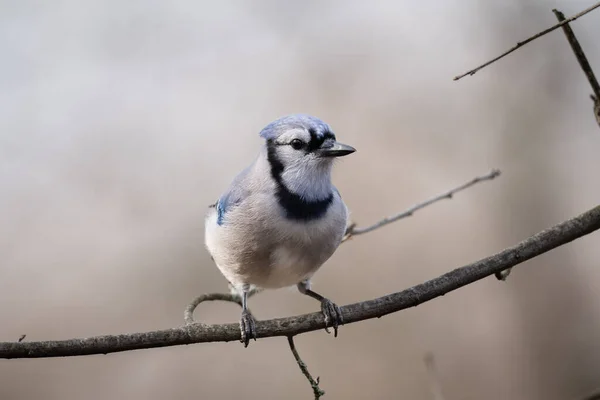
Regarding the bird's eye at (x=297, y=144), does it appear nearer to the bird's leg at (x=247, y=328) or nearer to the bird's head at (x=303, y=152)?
the bird's head at (x=303, y=152)

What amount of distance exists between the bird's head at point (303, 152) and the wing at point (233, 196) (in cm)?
10

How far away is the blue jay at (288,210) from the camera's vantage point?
1.35 meters

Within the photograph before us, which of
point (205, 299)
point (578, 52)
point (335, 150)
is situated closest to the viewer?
point (578, 52)

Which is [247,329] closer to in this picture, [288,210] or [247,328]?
[247,328]

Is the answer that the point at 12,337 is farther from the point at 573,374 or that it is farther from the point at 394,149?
the point at 573,374

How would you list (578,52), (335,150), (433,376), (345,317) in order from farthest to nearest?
(433,376), (335,150), (345,317), (578,52)

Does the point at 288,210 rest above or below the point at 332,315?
above

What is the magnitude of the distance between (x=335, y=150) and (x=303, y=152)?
0.08 metres

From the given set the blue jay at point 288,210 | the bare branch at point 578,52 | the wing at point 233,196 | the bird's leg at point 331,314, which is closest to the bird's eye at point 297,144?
the blue jay at point 288,210

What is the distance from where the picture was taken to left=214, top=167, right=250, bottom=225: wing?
4.78 ft

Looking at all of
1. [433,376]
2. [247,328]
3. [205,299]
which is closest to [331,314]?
[247,328]

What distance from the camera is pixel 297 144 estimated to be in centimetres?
135

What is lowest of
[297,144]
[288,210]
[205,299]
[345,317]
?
[345,317]

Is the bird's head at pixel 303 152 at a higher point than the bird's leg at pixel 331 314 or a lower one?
higher
